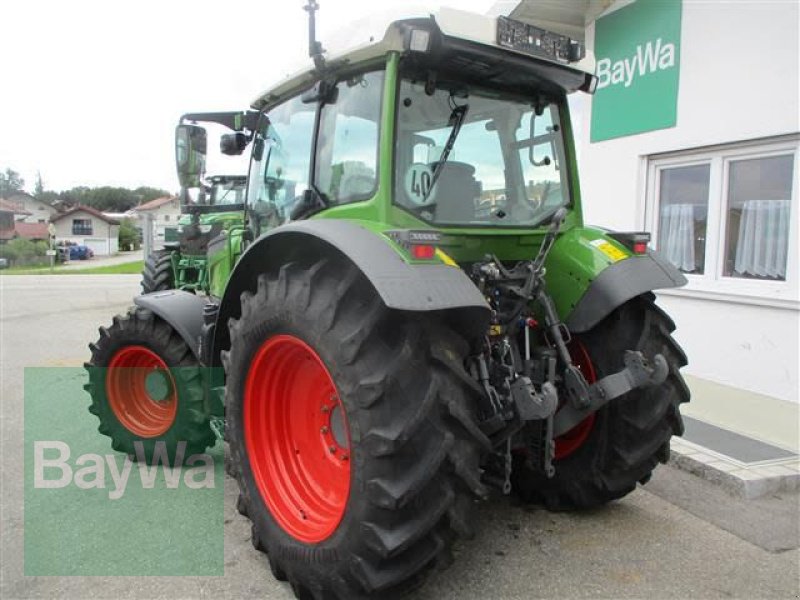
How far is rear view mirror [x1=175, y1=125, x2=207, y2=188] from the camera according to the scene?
12.6 feet

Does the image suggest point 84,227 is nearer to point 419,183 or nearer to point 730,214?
point 730,214

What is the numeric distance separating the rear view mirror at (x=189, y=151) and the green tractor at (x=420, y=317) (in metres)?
0.01

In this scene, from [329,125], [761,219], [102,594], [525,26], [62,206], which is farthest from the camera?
[62,206]

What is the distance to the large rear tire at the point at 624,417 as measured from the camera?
10.6 ft

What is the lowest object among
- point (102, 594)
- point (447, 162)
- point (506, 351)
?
point (102, 594)

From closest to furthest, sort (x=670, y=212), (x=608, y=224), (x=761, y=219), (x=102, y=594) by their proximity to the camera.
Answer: (x=102, y=594), (x=761, y=219), (x=670, y=212), (x=608, y=224)

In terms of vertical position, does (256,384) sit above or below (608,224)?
below

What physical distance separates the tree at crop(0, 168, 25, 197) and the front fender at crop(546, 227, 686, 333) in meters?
102

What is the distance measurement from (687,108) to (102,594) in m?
6.17

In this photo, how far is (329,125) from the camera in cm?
314

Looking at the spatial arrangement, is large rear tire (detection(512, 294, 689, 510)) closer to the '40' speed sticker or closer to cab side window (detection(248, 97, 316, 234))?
the '40' speed sticker

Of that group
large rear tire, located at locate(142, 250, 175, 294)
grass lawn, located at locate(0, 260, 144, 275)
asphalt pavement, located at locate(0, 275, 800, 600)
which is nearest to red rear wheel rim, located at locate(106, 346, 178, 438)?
asphalt pavement, located at locate(0, 275, 800, 600)

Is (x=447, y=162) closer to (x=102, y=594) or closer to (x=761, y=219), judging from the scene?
(x=102, y=594)

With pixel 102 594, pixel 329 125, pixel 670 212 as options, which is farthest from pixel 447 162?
pixel 670 212
